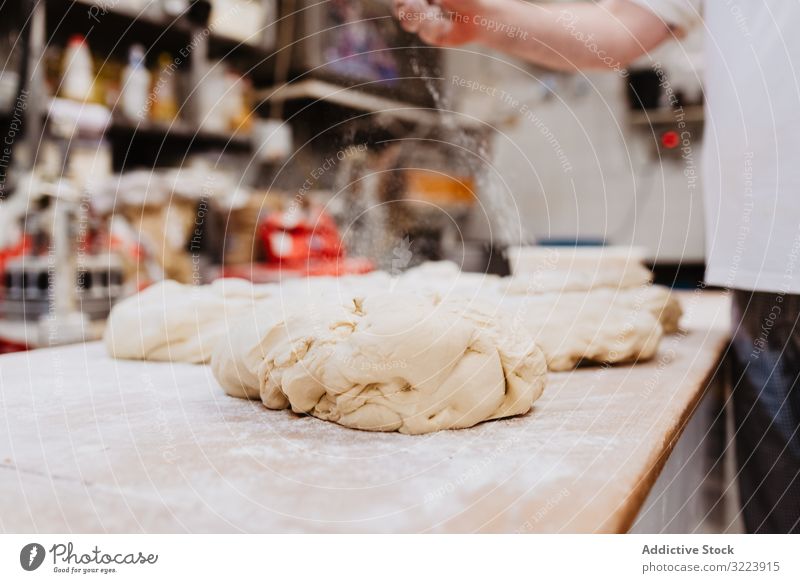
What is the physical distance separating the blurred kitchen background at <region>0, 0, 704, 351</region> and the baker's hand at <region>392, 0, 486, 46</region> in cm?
12

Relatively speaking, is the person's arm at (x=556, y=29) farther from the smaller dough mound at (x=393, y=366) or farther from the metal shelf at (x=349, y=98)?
the metal shelf at (x=349, y=98)

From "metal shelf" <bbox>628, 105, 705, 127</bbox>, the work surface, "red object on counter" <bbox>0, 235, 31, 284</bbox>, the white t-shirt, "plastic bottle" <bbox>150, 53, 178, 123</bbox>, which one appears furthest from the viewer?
"metal shelf" <bbox>628, 105, 705, 127</bbox>

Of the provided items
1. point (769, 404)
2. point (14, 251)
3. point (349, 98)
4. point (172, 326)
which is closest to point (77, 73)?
point (14, 251)

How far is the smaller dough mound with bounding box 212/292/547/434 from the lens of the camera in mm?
534

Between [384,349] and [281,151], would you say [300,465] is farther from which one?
[281,151]

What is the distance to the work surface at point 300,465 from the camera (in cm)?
40

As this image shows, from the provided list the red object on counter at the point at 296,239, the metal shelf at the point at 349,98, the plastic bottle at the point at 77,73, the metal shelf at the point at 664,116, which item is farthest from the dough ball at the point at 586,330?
the metal shelf at the point at 664,116

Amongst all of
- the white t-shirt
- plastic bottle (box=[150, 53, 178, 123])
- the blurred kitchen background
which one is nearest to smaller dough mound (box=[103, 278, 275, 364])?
the blurred kitchen background

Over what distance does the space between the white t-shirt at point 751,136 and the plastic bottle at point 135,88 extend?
1.24 m

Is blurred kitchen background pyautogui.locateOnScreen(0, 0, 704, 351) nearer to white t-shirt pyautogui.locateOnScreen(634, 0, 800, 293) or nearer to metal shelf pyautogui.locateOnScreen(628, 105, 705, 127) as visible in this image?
metal shelf pyautogui.locateOnScreen(628, 105, 705, 127)
